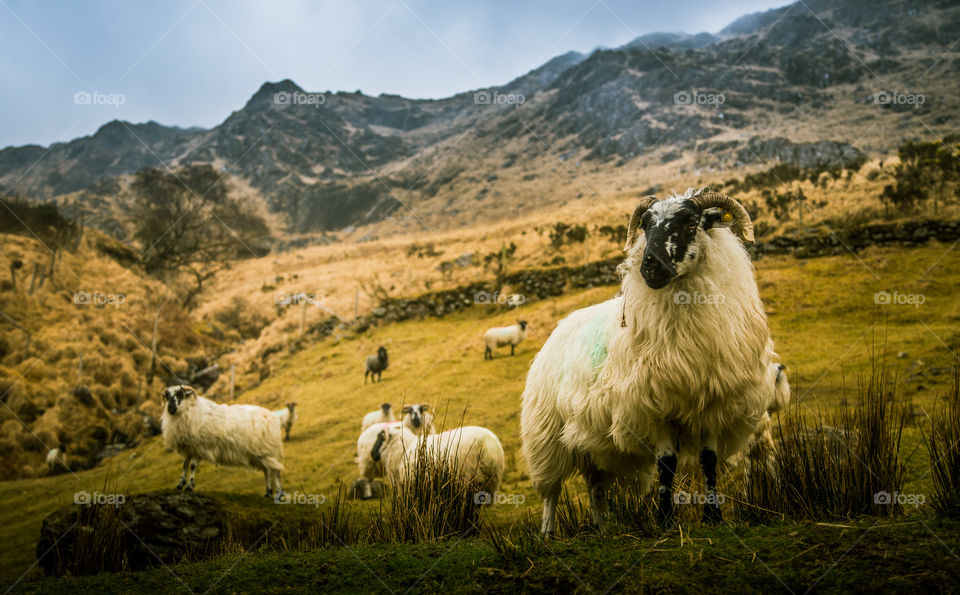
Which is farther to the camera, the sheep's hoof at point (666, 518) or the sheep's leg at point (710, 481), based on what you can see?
the sheep's leg at point (710, 481)

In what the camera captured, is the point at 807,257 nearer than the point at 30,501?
No

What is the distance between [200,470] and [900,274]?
23799 millimetres

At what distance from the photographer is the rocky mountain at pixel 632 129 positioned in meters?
85.9

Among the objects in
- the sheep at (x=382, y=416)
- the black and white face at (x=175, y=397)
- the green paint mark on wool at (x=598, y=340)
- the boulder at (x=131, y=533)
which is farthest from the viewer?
the sheep at (x=382, y=416)

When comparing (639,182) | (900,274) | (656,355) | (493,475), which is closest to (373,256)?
(639,182)

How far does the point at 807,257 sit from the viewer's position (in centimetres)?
2289

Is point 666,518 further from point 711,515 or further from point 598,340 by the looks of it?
point 598,340

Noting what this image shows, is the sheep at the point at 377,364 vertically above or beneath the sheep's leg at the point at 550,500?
above

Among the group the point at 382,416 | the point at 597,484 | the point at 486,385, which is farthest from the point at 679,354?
the point at 486,385

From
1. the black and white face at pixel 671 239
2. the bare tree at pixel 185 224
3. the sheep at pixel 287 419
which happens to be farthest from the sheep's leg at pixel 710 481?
the bare tree at pixel 185 224

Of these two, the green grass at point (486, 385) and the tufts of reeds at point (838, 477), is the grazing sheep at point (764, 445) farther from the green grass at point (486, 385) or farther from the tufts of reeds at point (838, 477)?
the green grass at point (486, 385)

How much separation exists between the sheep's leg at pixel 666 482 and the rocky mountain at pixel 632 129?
234ft

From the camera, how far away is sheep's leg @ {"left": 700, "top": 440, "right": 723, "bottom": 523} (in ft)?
13.7

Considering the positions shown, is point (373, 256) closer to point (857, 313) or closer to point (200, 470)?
point (200, 470)
